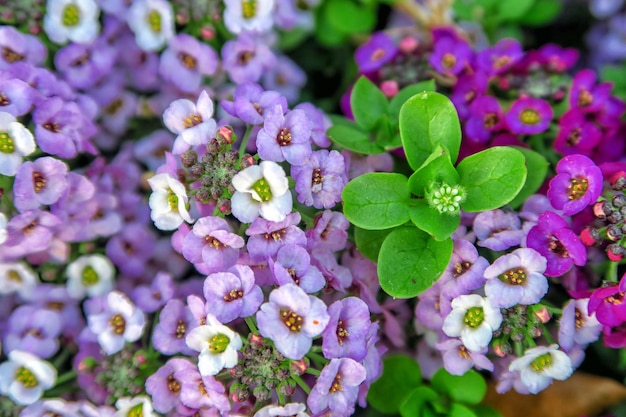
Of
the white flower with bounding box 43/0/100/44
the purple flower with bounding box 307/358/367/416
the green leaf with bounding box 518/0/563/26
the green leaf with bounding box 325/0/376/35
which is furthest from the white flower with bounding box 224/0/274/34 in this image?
the purple flower with bounding box 307/358/367/416

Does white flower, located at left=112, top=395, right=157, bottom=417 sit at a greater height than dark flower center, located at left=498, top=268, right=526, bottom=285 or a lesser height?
lesser

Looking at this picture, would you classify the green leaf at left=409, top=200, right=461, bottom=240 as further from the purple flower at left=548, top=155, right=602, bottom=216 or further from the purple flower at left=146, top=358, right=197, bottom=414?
the purple flower at left=146, top=358, right=197, bottom=414

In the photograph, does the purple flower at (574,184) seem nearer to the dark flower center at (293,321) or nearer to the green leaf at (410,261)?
the green leaf at (410,261)

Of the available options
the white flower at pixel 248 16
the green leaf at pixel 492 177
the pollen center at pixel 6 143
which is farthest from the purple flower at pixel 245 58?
the green leaf at pixel 492 177

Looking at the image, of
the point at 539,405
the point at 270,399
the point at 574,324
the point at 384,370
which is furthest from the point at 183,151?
the point at 539,405

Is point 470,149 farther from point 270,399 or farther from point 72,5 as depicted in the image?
point 72,5
